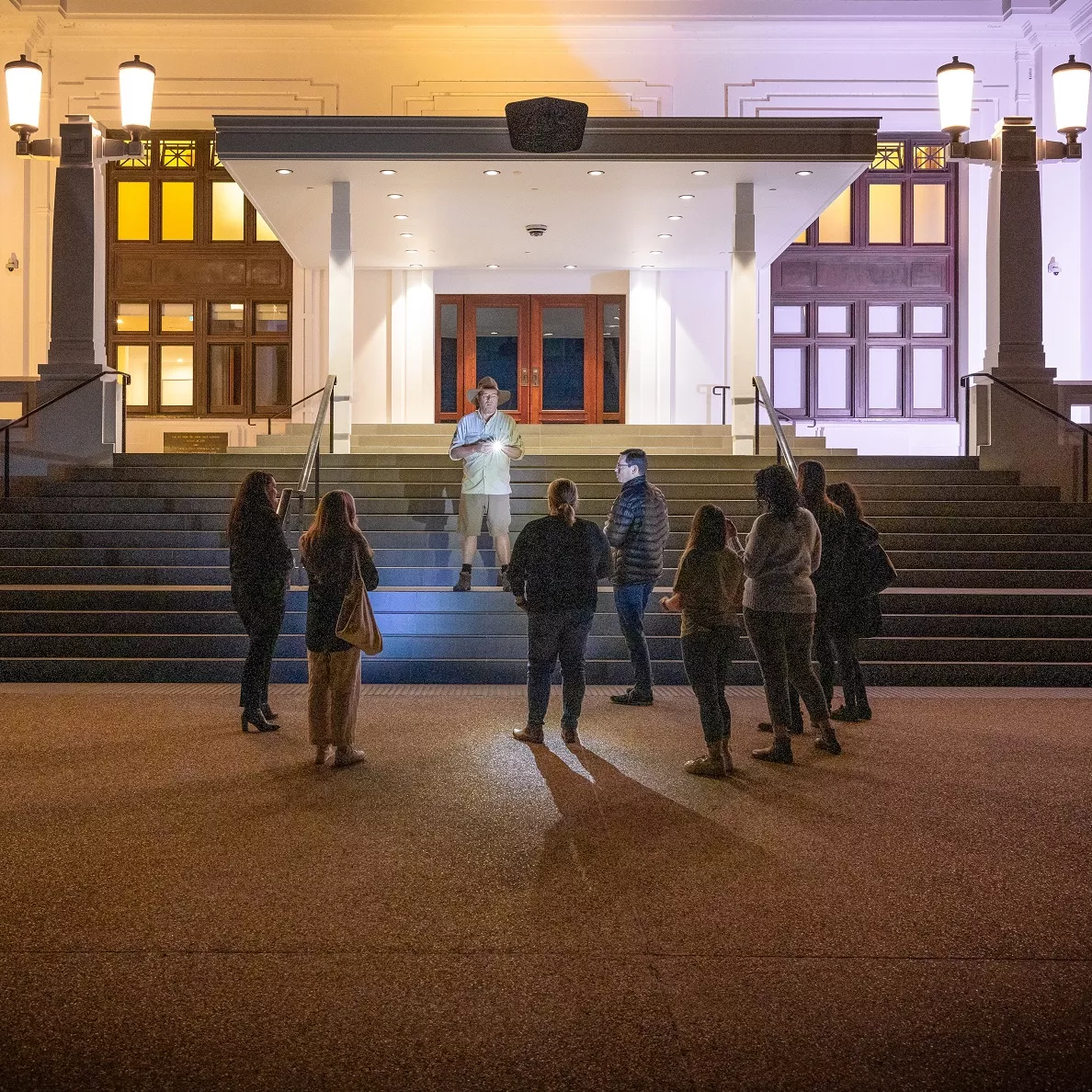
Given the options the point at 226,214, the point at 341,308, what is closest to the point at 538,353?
the point at 341,308

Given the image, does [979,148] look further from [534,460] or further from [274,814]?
[274,814]

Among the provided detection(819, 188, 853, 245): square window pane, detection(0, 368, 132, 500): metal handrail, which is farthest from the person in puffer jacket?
detection(819, 188, 853, 245): square window pane

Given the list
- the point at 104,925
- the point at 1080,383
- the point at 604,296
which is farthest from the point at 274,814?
the point at 604,296

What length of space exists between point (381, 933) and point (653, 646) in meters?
6.26

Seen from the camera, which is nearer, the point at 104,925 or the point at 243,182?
the point at 104,925

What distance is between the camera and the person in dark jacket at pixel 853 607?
24.7ft

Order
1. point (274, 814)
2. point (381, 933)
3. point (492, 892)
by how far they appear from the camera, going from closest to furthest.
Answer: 1. point (381, 933)
2. point (492, 892)
3. point (274, 814)

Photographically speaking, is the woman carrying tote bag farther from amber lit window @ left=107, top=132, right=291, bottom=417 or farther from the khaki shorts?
amber lit window @ left=107, top=132, right=291, bottom=417

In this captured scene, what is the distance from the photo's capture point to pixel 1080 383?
14680mm

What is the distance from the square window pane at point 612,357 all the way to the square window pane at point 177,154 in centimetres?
928

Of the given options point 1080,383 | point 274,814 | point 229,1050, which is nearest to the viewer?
point 229,1050

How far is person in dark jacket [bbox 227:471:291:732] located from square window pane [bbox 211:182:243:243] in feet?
54.1

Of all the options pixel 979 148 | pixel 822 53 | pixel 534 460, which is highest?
pixel 822 53

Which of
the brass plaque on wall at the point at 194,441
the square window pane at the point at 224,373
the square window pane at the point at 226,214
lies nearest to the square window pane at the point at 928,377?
the square window pane at the point at 224,373
